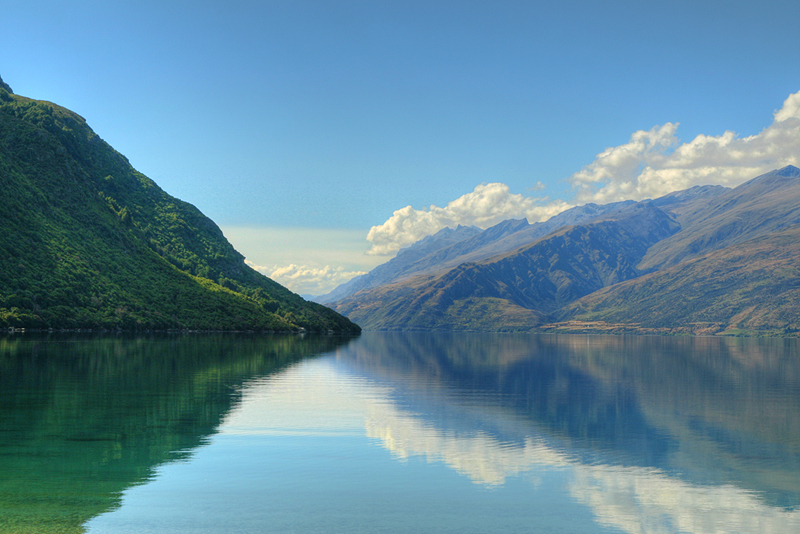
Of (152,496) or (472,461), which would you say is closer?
(152,496)

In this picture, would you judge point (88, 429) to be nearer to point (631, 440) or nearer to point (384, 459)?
point (384, 459)

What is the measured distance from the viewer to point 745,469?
34.2 m

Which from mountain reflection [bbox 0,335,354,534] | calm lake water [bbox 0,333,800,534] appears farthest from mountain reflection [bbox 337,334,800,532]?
mountain reflection [bbox 0,335,354,534]

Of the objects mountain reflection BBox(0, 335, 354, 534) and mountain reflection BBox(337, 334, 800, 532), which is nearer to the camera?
mountain reflection BBox(0, 335, 354, 534)

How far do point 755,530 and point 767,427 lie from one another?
1149 inches

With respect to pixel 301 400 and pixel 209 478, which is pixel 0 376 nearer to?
pixel 301 400

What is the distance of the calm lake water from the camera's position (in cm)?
2439

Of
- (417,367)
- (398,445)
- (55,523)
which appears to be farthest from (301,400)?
(417,367)

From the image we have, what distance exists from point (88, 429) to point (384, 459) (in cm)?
2043

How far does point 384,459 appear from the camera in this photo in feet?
116

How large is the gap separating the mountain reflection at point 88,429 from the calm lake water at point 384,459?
0.49 ft

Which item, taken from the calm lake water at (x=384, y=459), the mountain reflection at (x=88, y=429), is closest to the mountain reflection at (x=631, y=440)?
the calm lake water at (x=384, y=459)

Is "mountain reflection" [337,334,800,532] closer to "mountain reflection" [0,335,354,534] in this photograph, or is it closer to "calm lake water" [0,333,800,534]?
"calm lake water" [0,333,800,534]

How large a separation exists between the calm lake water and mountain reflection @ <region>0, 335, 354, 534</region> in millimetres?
150
